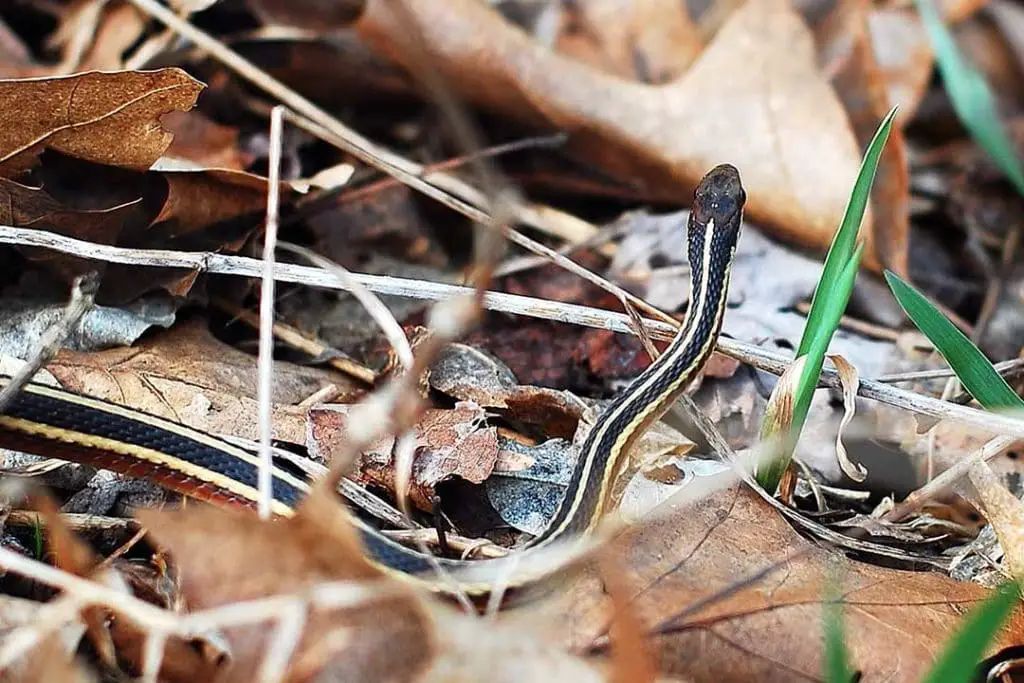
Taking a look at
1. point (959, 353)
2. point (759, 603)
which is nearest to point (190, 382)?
point (759, 603)

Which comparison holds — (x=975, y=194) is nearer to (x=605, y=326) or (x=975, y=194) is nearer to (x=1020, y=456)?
(x=1020, y=456)

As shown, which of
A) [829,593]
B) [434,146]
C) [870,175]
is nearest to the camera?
[829,593]

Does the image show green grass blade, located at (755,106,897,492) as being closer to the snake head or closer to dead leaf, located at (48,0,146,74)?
the snake head

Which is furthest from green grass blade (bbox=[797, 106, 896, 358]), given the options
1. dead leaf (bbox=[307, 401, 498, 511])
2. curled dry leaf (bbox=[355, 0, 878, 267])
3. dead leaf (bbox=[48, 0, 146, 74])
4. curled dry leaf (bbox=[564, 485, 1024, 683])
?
dead leaf (bbox=[48, 0, 146, 74])

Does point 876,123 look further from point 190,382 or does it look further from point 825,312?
point 190,382

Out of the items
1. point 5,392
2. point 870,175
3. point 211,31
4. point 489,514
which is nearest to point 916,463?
point 870,175

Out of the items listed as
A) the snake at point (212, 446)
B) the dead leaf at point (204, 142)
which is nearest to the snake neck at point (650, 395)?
the snake at point (212, 446)

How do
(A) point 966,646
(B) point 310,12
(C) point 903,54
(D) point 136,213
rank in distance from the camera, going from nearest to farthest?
(A) point 966,646 < (D) point 136,213 < (B) point 310,12 < (C) point 903,54
